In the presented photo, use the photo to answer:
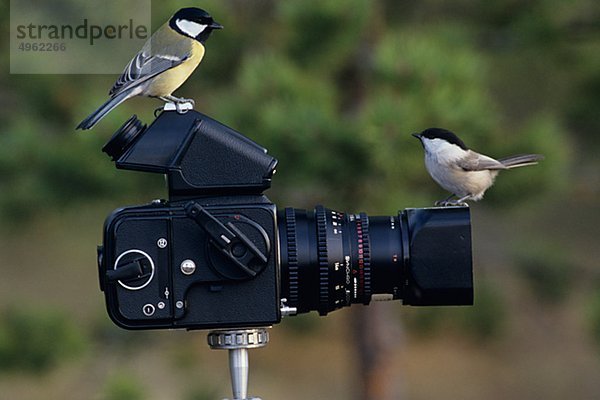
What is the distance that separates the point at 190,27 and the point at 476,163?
709 millimetres

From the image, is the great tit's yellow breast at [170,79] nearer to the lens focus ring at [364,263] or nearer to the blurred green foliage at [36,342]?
the lens focus ring at [364,263]

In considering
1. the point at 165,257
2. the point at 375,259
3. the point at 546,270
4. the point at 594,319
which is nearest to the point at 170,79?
the point at 165,257

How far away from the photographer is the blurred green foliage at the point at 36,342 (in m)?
4.34

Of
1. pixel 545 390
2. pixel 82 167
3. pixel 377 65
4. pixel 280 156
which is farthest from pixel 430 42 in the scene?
pixel 545 390

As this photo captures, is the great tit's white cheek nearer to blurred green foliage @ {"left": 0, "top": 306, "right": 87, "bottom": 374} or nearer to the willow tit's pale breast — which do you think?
the willow tit's pale breast

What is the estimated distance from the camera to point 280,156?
152 inches

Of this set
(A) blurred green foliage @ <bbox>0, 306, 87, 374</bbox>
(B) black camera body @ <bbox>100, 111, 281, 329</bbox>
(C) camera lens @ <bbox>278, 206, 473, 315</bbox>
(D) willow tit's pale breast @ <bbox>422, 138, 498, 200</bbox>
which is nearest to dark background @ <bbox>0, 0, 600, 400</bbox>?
(A) blurred green foliage @ <bbox>0, 306, 87, 374</bbox>

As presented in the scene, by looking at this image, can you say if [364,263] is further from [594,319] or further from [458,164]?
[594,319]

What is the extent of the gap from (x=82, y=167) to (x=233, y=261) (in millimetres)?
2358

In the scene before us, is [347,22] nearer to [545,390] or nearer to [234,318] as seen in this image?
[234,318]

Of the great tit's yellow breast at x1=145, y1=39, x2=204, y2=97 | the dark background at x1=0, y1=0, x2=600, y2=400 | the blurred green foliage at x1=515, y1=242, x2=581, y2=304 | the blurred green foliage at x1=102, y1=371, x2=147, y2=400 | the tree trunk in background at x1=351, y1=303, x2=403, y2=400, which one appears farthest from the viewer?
the blurred green foliage at x1=515, y1=242, x2=581, y2=304

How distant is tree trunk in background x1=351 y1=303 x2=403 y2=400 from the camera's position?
4621mm

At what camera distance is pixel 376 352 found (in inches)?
184

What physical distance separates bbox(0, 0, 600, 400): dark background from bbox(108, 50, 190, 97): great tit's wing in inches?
48.5
